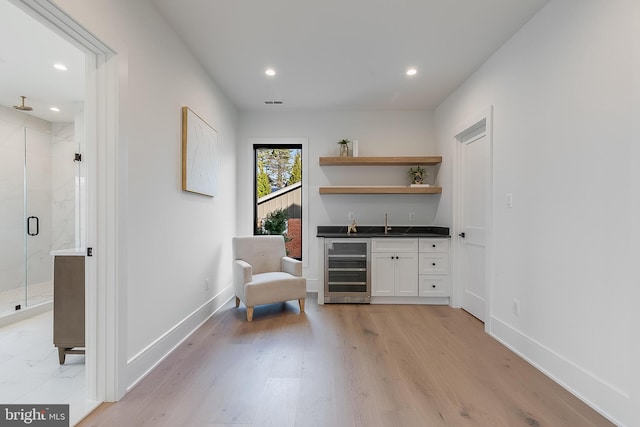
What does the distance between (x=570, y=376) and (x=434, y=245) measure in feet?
6.59

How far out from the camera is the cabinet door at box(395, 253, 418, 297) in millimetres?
3822

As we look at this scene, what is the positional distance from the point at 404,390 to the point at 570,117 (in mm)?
2072

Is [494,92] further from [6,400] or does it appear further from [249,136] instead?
[6,400]

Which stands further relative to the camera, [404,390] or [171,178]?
[171,178]

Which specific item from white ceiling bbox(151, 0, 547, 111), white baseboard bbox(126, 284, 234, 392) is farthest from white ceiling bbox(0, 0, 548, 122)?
white baseboard bbox(126, 284, 234, 392)

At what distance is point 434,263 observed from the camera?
3824 mm

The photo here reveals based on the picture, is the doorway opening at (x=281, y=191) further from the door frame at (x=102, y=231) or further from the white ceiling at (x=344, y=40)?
the door frame at (x=102, y=231)

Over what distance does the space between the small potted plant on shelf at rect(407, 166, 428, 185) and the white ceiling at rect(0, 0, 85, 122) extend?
391 centimetres

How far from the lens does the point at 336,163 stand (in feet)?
14.0

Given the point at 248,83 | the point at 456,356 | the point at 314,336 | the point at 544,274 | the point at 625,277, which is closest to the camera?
the point at 625,277

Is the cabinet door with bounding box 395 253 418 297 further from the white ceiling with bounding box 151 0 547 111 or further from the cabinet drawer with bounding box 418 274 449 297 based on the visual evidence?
the white ceiling with bounding box 151 0 547 111

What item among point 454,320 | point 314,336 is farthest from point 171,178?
point 454,320

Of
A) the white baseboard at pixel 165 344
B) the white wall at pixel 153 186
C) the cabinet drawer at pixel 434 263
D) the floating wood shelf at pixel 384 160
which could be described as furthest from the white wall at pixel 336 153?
the white baseboard at pixel 165 344

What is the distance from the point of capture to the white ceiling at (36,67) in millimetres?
2258
